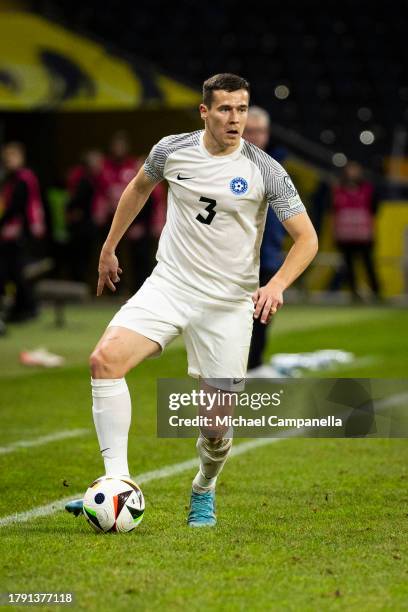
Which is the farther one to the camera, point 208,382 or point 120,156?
point 120,156

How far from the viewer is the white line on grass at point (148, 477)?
18.8 ft

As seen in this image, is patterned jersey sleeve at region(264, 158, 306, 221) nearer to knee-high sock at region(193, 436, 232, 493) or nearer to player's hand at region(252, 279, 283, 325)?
player's hand at region(252, 279, 283, 325)

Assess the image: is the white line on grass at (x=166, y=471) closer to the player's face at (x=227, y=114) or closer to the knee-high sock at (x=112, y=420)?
the knee-high sock at (x=112, y=420)

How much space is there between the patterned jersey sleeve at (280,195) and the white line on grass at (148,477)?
1.69 metres

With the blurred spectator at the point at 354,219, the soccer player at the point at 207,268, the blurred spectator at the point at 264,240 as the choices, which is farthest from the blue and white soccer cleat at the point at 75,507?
the blurred spectator at the point at 354,219

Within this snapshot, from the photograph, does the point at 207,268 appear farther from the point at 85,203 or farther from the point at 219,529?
the point at 85,203

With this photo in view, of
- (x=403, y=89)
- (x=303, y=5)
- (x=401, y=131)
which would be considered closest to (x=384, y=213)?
(x=401, y=131)

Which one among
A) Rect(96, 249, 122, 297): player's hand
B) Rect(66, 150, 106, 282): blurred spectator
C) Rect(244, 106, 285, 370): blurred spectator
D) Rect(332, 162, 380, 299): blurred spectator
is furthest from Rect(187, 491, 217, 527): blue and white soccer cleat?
Rect(332, 162, 380, 299): blurred spectator

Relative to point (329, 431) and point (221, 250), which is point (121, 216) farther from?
point (329, 431)

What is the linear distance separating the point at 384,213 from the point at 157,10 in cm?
782

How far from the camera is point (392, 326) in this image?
16906 millimetres

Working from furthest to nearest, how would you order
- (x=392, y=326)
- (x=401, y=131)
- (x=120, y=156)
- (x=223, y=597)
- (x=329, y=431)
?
(x=401, y=131), (x=120, y=156), (x=392, y=326), (x=329, y=431), (x=223, y=597)

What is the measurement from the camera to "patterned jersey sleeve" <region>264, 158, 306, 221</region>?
5.49 m

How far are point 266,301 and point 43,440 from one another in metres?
3.37
